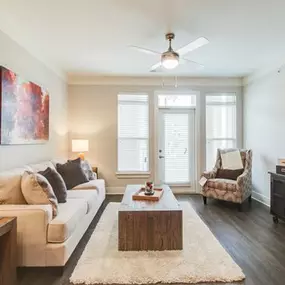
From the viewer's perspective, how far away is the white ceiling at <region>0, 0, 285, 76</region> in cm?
288

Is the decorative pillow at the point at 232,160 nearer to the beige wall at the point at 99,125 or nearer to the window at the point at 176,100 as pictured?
the window at the point at 176,100

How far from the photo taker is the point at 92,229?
3699 millimetres

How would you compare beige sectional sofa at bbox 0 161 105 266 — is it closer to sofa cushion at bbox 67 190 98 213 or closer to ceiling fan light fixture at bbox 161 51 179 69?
sofa cushion at bbox 67 190 98 213

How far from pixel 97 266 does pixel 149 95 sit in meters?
4.30

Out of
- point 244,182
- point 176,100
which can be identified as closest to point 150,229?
point 244,182

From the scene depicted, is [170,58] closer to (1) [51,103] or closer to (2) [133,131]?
(1) [51,103]

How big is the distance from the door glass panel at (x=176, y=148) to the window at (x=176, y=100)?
232mm

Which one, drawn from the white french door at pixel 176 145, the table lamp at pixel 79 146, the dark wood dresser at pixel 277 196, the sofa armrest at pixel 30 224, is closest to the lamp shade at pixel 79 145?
the table lamp at pixel 79 146

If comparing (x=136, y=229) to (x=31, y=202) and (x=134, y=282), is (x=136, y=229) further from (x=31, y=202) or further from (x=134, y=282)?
(x=31, y=202)

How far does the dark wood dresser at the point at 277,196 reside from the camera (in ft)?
12.8

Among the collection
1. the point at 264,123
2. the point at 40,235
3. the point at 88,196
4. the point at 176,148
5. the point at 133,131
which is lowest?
the point at 40,235

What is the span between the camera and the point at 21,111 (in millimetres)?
3637

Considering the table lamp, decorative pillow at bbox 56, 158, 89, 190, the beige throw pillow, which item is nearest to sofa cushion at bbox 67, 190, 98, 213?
decorative pillow at bbox 56, 158, 89, 190

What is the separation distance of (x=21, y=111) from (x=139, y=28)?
192 centimetres
